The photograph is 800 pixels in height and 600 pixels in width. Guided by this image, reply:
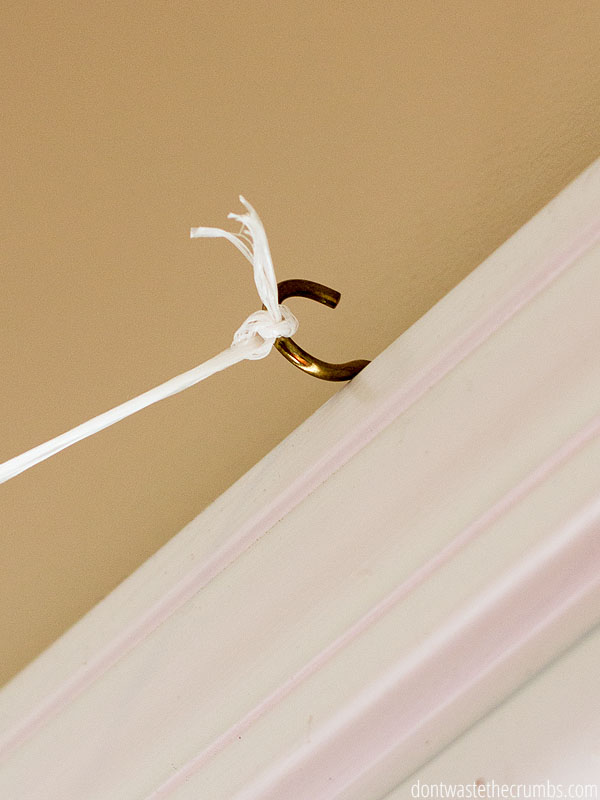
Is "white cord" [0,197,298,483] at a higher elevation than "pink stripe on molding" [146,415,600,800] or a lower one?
higher

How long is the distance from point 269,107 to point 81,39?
8.9 inches

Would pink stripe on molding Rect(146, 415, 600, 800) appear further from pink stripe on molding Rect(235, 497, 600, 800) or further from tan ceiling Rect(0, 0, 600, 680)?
tan ceiling Rect(0, 0, 600, 680)

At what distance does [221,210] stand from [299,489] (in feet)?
0.82

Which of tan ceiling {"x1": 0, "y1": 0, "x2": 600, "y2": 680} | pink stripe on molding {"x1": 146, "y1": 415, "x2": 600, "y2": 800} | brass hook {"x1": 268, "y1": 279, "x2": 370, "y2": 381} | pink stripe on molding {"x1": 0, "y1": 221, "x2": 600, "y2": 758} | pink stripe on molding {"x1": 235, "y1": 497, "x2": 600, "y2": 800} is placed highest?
tan ceiling {"x1": 0, "y1": 0, "x2": 600, "y2": 680}

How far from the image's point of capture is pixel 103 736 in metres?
0.44

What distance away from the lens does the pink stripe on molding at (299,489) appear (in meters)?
0.40

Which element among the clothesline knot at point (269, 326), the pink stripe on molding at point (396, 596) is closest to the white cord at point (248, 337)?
the clothesline knot at point (269, 326)

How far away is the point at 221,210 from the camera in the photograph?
613mm

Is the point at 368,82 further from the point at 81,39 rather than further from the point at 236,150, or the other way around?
the point at 81,39

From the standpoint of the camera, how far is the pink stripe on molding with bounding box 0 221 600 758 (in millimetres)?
398

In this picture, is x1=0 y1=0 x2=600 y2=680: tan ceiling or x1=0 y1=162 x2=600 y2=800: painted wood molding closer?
x1=0 y1=162 x2=600 y2=800: painted wood molding

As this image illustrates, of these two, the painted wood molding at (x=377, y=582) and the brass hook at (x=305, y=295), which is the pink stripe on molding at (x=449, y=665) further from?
the brass hook at (x=305, y=295)

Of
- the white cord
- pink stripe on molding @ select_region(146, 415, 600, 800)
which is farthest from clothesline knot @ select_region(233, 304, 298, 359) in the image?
pink stripe on molding @ select_region(146, 415, 600, 800)

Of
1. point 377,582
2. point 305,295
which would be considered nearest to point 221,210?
point 305,295
